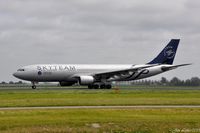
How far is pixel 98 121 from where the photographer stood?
26.4 meters

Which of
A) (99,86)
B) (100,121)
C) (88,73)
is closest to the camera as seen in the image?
(100,121)

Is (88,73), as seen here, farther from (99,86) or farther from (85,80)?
(85,80)

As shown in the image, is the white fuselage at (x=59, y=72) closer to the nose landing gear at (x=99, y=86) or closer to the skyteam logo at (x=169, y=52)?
the nose landing gear at (x=99, y=86)

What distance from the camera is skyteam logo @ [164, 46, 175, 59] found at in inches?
3287

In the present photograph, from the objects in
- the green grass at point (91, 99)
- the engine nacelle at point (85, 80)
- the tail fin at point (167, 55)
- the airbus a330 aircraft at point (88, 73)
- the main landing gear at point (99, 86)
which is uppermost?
the tail fin at point (167, 55)

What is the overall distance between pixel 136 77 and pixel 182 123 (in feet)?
174

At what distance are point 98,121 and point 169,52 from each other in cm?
5873

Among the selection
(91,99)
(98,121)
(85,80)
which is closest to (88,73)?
(85,80)

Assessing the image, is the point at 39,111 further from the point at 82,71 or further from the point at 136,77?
the point at 136,77

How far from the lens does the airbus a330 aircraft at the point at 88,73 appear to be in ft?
238

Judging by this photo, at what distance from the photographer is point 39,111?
31422 mm

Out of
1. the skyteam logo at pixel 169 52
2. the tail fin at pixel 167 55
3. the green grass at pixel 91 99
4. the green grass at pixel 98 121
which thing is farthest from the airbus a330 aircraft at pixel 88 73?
the green grass at pixel 98 121

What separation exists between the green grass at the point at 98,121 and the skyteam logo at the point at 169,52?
51627 mm

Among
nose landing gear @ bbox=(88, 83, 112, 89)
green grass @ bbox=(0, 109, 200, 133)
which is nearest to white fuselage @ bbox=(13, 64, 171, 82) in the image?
nose landing gear @ bbox=(88, 83, 112, 89)
